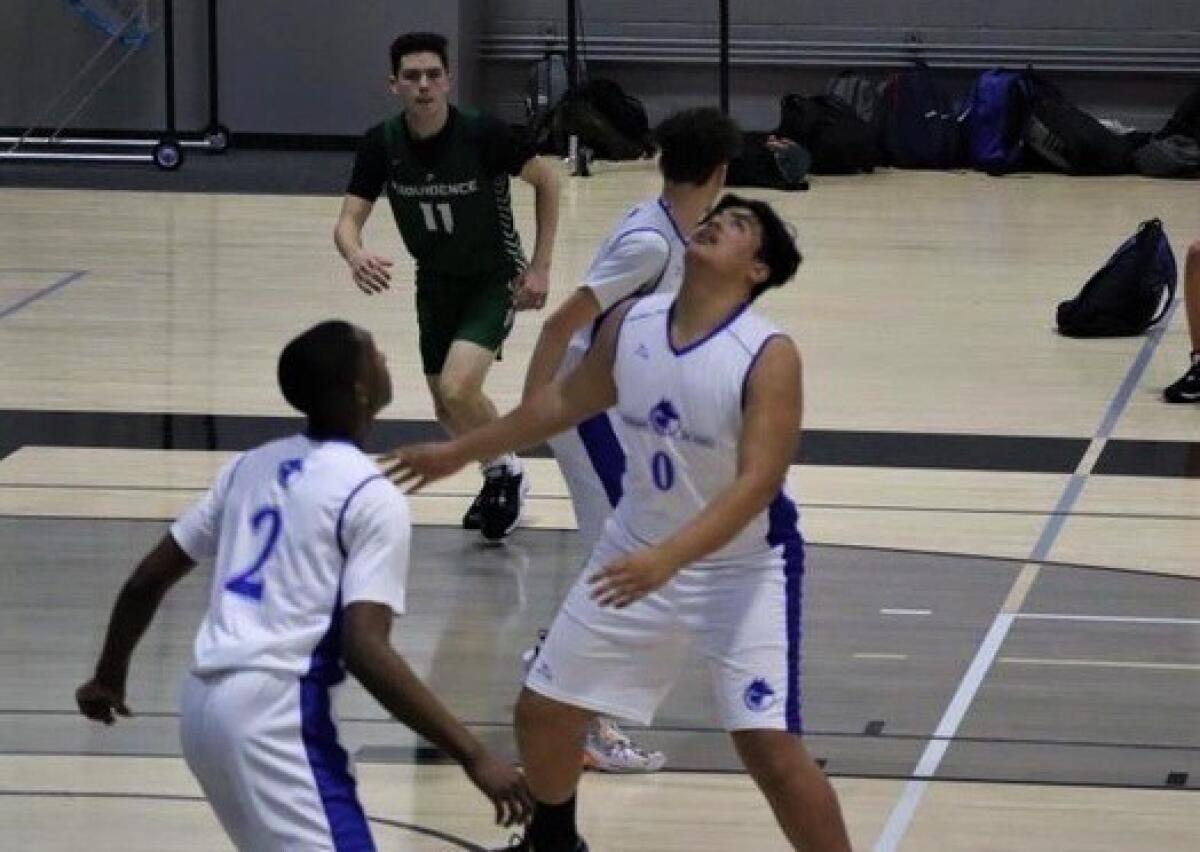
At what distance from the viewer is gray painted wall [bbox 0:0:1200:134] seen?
20.2 m

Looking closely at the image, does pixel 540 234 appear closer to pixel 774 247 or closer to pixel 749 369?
pixel 774 247

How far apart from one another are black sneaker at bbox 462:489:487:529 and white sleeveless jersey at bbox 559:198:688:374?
269 centimetres

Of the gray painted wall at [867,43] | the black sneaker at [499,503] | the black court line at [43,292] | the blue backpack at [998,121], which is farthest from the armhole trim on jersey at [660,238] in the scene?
the gray painted wall at [867,43]

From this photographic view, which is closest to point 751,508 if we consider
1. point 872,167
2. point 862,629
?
point 862,629

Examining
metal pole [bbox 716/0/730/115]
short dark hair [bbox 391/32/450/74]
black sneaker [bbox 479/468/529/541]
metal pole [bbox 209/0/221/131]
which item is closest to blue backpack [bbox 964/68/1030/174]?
metal pole [bbox 716/0/730/115]

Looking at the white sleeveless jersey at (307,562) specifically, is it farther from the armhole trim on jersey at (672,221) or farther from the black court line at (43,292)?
the black court line at (43,292)

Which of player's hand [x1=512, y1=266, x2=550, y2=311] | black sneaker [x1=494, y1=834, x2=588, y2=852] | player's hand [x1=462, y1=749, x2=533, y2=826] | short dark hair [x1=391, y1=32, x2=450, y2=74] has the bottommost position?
black sneaker [x1=494, y1=834, x2=588, y2=852]

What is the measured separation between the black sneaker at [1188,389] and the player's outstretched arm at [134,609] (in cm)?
772

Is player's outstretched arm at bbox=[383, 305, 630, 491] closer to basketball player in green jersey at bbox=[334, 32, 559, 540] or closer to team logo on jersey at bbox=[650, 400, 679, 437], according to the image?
team logo on jersey at bbox=[650, 400, 679, 437]

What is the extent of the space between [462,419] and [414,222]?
2.17ft

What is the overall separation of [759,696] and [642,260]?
4.83 feet

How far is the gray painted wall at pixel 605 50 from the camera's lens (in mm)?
20172

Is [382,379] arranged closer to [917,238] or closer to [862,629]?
[862,629]

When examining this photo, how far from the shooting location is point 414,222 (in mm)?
8234
